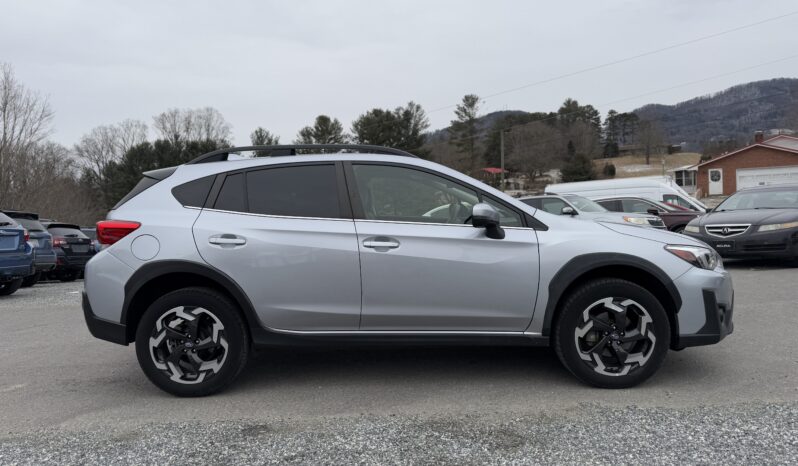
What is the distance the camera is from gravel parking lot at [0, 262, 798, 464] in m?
3.06

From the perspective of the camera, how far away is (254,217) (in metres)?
3.97

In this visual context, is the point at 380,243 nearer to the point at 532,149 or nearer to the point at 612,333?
the point at 612,333

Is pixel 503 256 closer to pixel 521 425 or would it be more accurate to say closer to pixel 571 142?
pixel 521 425

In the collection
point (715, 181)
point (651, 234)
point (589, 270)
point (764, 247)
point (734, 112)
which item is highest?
point (734, 112)

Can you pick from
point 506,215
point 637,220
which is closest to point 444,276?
point 506,215

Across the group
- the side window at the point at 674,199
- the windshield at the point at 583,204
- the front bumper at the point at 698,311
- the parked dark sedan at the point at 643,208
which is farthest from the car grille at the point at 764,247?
the side window at the point at 674,199

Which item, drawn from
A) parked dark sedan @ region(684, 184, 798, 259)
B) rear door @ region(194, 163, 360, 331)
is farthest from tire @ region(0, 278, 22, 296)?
parked dark sedan @ region(684, 184, 798, 259)

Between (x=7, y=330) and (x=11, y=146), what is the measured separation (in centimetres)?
2566

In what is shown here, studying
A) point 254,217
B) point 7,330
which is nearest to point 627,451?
point 254,217

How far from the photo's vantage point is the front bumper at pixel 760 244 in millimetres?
9734

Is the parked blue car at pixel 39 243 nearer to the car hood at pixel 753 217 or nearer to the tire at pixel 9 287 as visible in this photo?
the tire at pixel 9 287

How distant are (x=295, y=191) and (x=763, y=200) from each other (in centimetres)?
1060

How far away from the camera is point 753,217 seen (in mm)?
10180

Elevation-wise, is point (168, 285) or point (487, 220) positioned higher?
point (487, 220)
